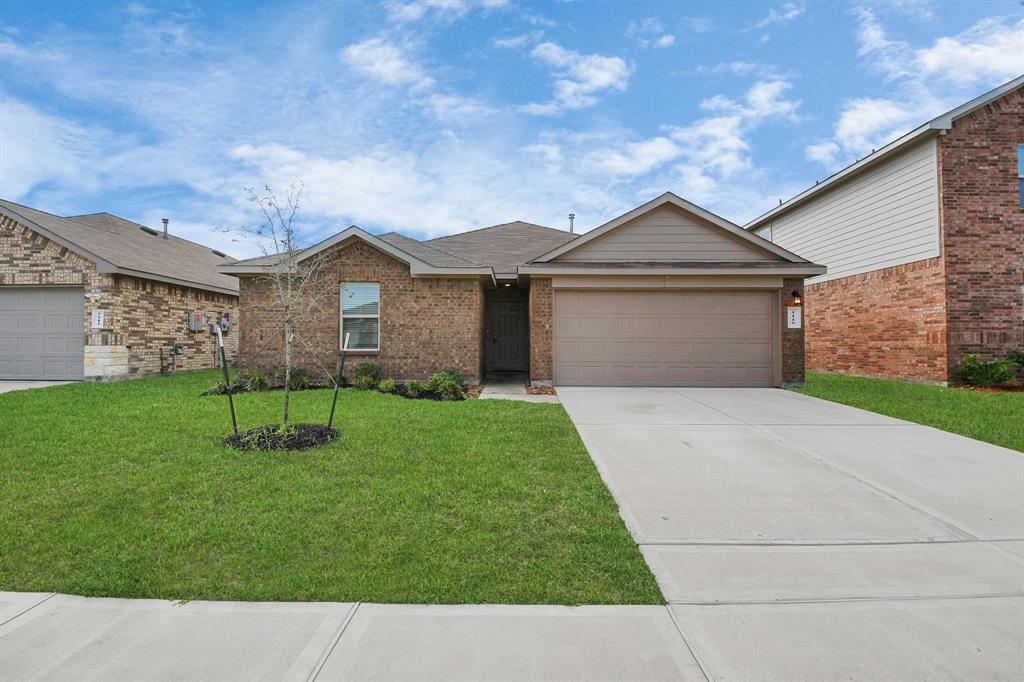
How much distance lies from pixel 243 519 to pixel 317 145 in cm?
1460

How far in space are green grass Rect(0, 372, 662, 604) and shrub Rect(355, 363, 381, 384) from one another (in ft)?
15.0

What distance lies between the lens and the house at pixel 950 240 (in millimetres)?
11633

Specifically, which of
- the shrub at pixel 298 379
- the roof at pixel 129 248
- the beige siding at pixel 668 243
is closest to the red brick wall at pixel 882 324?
the beige siding at pixel 668 243

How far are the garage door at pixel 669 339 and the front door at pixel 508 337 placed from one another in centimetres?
326

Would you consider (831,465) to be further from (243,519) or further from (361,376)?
(361,376)

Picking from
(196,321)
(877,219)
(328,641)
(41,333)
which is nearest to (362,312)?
(196,321)

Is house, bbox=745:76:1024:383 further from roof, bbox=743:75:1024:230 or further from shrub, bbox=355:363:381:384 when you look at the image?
shrub, bbox=355:363:381:384

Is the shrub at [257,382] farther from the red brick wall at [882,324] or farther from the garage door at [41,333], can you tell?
the red brick wall at [882,324]

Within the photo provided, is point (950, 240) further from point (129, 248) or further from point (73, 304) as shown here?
point (129, 248)

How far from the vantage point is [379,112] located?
16.2 metres

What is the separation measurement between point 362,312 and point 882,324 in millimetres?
13996

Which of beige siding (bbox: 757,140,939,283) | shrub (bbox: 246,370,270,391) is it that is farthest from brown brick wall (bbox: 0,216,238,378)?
beige siding (bbox: 757,140,939,283)

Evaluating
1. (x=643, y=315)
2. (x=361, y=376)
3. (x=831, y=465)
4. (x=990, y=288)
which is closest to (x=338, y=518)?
(x=831, y=465)

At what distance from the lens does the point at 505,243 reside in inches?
650
